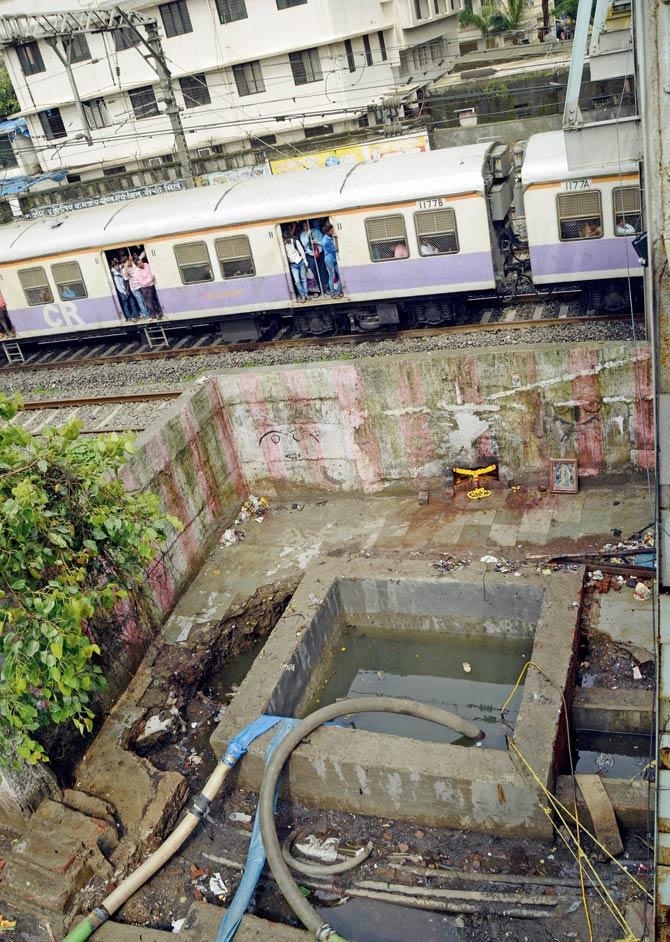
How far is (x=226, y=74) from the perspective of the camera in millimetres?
31641

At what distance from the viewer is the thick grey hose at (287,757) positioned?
20.4 feet

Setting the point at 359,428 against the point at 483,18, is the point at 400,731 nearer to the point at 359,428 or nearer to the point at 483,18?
the point at 359,428

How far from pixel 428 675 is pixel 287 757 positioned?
8.95 ft

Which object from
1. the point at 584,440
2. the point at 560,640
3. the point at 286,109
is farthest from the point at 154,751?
the point at 286,109

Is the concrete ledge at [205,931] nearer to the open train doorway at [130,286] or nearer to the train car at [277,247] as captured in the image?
the train car at [277,247]

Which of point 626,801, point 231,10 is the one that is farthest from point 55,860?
point 231,10

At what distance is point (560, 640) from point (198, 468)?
567 centimetres

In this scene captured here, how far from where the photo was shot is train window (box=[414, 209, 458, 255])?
13.2 m

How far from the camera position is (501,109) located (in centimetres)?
2827

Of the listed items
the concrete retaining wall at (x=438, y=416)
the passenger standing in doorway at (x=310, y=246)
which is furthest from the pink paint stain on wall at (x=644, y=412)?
the passenger standing in doorway at (x=310, y=246)

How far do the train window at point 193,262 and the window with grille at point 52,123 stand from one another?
24.4 meters

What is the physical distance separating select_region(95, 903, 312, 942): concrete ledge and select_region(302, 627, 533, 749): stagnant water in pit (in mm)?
2700

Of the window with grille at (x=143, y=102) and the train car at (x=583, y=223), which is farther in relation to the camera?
the window with grille at (x=143, y=102)

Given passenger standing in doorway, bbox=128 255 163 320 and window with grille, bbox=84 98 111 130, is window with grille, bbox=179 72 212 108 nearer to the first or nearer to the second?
window with grille, bbox=84 98 111 130
